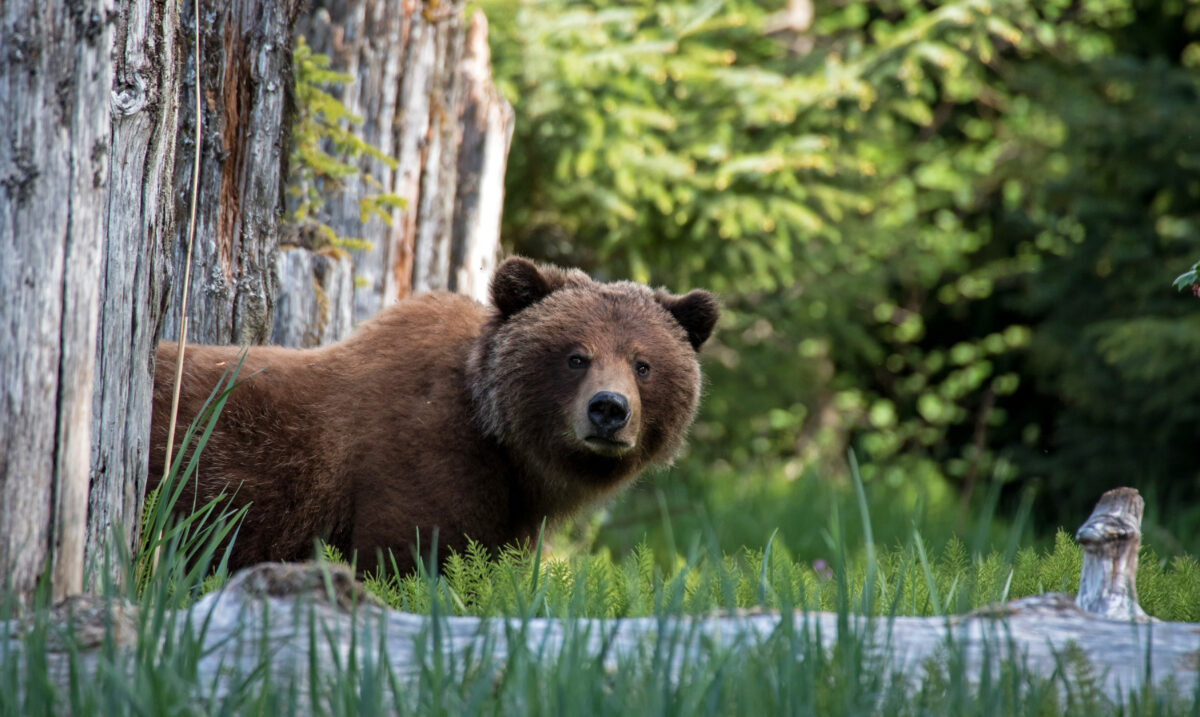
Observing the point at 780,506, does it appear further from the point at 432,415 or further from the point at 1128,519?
the point at 1128,519

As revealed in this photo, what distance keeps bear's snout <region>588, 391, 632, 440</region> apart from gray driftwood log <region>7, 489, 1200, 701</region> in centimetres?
167

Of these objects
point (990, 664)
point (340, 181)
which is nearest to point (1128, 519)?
point (990, 664)

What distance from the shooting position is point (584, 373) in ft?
14.6

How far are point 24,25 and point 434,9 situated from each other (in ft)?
13.5

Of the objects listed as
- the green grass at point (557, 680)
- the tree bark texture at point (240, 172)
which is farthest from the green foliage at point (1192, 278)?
the tree bark texture at point (240, 172)

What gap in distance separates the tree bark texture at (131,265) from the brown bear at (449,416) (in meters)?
0.80

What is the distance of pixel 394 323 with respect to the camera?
14.8 feet

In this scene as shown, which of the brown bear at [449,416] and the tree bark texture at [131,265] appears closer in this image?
the tree bark texture at [131,265]

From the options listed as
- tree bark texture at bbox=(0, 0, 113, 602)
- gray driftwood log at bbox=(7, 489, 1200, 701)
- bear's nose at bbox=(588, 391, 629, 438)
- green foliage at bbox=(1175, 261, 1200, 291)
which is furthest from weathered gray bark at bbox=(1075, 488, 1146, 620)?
tree bark texture at bbox=(0, 0, 113, 602)

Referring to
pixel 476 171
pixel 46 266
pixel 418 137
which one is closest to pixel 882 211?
pixel 476 171

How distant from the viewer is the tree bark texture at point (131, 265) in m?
2.94

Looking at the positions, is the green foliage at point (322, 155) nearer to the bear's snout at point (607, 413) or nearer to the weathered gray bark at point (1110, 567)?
the bear's snout at point (607, 413)

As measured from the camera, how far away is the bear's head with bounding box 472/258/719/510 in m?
4.27

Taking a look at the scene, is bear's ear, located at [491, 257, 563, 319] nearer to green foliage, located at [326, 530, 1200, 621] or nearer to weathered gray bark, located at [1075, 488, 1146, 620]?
green foliage, located at [326, 530, 1200, 621]
